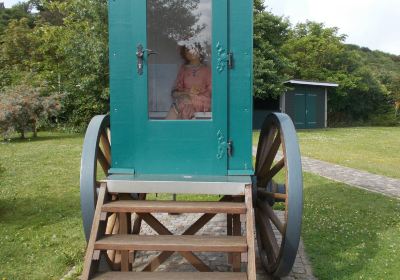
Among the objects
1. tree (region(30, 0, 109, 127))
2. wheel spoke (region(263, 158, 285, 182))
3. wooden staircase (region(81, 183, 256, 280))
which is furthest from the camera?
tree (region(30, 0, 109, 127))

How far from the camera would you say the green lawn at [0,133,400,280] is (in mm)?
4434

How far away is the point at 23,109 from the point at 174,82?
1529cm

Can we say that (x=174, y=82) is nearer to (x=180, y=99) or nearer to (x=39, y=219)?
(x=180, y=99)

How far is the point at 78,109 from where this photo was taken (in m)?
22.6

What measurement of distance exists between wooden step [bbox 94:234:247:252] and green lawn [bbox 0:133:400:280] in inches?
56.9

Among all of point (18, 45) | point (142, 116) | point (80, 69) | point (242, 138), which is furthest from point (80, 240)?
point (18, 45)

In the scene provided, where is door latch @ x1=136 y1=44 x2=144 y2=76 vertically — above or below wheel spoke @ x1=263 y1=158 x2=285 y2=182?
above

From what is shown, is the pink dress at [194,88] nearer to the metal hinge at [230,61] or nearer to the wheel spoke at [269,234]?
the metal hinge at [230,61]

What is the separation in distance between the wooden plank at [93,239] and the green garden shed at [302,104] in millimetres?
22115

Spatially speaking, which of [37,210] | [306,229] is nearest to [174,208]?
[306,229]

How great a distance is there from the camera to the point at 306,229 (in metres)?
5.78

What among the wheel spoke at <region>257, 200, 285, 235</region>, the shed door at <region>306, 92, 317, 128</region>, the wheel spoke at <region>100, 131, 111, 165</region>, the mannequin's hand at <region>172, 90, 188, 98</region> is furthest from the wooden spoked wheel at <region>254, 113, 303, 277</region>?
the shed door at <region>306, 92, 317, 128</region>

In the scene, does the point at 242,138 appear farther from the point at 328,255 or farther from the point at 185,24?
the point at 328,255

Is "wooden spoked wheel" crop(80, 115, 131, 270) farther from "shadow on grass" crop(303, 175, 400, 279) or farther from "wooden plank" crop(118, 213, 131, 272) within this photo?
"shadow on grass" crop(303, 175, 400, 279)
